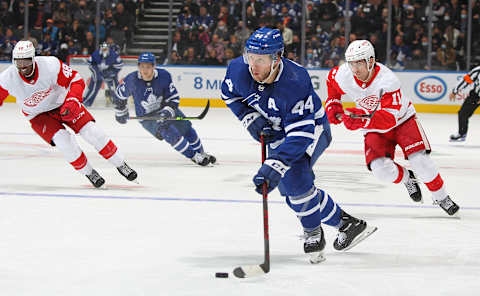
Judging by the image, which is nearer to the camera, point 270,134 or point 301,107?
point 301,107

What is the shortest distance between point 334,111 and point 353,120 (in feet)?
0.60

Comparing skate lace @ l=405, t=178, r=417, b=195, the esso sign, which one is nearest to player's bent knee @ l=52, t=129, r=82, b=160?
skate lace @ l=405, t=178, r=417, b=195

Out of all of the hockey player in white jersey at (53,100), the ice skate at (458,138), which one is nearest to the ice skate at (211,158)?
the hockey player in white jersey at (53,100)

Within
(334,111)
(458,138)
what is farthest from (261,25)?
(334,111)

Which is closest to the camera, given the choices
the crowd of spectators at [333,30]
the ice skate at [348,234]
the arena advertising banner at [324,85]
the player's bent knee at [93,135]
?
the ice skate at [348,234]

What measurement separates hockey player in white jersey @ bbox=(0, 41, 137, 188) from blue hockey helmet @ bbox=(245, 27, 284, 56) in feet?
8.49

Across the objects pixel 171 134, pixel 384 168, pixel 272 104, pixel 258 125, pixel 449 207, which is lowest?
pixel 171 134

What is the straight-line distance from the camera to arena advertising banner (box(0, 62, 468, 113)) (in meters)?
13.5

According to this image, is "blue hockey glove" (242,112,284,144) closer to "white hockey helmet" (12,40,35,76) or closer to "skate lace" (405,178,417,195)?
"skate lace" (405,178,417,195)

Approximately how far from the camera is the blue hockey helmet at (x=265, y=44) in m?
3.39

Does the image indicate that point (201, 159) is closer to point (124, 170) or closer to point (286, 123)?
point (124, 170)

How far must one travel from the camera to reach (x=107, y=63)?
13.5 metres

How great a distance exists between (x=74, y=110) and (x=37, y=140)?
11.8 feet

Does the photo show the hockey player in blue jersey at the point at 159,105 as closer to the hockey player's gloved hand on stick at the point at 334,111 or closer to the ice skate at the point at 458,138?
the hockey player's gloved hand on stick at the point at 334,111
